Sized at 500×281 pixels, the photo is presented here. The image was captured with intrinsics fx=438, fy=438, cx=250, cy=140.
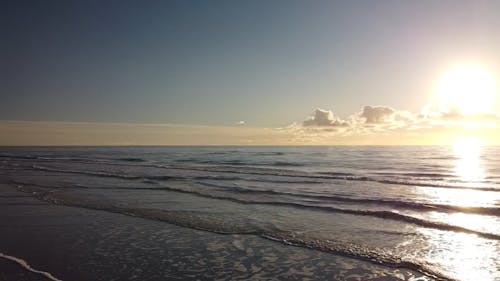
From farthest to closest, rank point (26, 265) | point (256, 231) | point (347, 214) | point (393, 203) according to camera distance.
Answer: point (393, 203) < point (347, 214) < point (256, 231) < point (26, 265)

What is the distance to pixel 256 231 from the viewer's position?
46.9ft

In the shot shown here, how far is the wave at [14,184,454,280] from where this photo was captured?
10680 millimetres

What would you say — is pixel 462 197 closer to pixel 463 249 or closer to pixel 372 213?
pixel 372 213

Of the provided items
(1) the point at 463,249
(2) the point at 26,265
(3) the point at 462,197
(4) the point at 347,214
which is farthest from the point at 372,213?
(2) the point at 26,265

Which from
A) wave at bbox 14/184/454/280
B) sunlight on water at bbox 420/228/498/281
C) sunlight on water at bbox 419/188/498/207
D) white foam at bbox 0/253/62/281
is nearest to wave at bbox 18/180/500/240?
sunlight on water at bbox 420/228/498/281

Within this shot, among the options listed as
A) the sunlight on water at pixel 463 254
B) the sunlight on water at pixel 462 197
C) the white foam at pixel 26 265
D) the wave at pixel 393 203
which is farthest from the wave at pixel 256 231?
the sunlight on water at pixel 462 197

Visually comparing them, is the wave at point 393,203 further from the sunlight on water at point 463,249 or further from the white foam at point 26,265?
the white foam at point 26,265

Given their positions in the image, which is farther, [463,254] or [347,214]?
[347,214]

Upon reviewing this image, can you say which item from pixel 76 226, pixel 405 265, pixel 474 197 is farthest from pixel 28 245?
pixel 474 197

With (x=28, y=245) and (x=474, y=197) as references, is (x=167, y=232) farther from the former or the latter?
(x=474, y=197)

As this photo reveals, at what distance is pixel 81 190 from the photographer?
25922mm

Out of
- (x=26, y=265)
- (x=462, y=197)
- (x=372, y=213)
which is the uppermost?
(x=26, y=265)

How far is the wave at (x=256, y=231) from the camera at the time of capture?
10680 millimetres

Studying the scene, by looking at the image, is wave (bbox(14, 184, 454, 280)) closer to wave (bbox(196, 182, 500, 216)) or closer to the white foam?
the white foam
